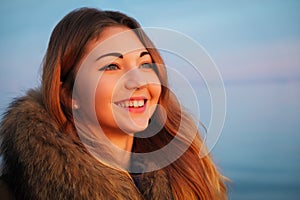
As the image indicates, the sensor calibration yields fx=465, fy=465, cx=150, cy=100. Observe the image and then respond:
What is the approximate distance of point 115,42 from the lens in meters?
1.57

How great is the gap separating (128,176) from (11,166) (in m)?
0.40

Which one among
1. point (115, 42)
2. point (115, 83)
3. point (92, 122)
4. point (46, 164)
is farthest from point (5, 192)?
point (115, 42)

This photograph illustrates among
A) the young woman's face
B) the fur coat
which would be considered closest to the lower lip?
the young woman's face

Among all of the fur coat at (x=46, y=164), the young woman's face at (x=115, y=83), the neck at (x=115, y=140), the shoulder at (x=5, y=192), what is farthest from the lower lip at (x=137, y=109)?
the shoulder at (x=5, y=192)

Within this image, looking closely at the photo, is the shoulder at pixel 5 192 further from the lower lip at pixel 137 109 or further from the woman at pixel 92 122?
the lower lip at pixel 137 109

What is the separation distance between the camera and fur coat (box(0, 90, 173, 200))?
1427 millimetres

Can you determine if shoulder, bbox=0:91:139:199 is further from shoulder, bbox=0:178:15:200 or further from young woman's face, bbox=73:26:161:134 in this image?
young woman's face, bbox=73:26:161:134

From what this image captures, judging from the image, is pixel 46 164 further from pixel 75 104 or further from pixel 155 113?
pixel 155 113

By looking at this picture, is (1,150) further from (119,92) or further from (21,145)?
(119,92)

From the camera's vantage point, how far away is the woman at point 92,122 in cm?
145

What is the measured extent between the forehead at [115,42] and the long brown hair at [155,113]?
21 millimetres

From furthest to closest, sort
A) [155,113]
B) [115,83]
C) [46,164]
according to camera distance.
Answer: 1. [155,113]
2. [115,83]
3. [46,164]

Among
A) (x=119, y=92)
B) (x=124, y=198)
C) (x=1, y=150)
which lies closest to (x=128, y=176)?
(x=124, y=198)

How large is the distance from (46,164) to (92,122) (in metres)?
0.26
